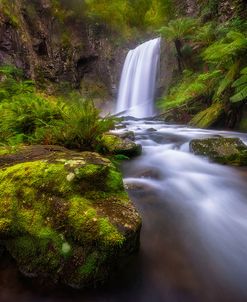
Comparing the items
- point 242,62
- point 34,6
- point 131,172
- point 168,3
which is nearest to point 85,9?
point 34,6

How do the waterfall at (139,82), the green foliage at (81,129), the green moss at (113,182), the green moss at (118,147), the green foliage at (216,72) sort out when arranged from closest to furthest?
the green moss at (113,182)
the green foliage at (81,129)
the green moss at (118,147)
the green foliage at (216,72)
the waterfall at (139,82)

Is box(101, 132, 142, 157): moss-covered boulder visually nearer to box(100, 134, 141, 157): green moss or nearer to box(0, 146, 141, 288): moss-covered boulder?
→ box(100, 134, 141, 157): green moss

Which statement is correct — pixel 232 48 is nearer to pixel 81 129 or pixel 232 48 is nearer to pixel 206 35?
pixel 81 129

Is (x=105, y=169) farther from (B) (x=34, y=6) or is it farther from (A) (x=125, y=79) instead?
(B) (x=34, y=6)

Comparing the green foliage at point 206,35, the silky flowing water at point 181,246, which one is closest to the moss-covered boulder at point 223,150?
the silky flowing water at point 181,246

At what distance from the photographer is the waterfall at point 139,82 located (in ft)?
47.6

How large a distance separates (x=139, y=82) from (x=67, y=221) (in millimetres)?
14167

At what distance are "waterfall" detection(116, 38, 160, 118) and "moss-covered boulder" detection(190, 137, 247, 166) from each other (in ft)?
29.3

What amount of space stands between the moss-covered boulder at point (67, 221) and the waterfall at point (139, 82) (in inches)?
460

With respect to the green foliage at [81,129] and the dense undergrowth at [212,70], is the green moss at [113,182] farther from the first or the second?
the dense undergrowth at [212,70]

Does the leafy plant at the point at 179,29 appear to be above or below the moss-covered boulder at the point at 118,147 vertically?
above

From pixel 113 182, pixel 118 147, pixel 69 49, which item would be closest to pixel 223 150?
pixel 118 147

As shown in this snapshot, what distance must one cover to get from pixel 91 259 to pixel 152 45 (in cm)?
1573

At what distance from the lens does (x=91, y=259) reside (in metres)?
1.77
